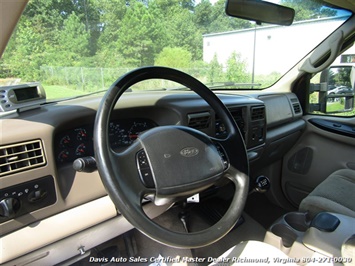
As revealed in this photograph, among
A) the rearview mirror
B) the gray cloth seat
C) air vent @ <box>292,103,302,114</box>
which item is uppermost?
the rearview mirror

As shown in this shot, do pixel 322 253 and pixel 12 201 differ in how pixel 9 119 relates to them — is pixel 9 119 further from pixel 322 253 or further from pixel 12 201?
pixel 322 253

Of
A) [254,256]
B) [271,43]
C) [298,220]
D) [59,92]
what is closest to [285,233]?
[298,220]

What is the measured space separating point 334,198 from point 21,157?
5.76ft

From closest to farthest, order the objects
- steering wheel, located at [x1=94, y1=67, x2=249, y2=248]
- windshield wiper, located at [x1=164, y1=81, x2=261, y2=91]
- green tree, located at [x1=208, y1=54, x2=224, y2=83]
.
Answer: steering wheel, located at [x1=94, y1=67, x2=249, y2=248] < windshield wiper, located at [x1=164, y1=81, x2=261, y2=91] < green tree, located at [x1=208, y1=54, x2=224, y2=83]

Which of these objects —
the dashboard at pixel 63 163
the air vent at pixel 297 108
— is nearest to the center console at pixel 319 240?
the dashboard at pixel 63 163

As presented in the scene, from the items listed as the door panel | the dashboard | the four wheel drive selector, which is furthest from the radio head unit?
the door panel

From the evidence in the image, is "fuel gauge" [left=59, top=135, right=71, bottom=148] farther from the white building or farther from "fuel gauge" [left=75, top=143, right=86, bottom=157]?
the white building

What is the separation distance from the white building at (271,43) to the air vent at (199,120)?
2.68 feet

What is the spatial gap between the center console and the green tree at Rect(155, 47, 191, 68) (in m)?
1.17

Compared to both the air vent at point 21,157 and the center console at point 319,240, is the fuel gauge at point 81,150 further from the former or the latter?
the center console at point 319,240

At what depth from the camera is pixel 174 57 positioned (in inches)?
76.9

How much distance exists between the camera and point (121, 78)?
104cm

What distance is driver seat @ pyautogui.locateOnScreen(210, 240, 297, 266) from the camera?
1.26 m

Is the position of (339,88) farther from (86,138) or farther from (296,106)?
(86,138)
